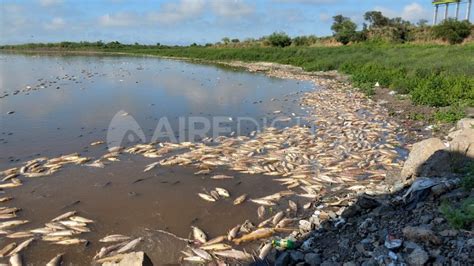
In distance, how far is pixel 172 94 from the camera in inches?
880

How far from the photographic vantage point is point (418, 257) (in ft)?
13.7

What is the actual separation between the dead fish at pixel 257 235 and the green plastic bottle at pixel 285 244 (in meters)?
0.37

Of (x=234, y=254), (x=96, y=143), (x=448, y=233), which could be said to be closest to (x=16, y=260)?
(x=234, y=254)

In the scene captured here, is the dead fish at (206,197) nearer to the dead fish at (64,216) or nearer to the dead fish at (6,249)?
the dead fish at (64,216)

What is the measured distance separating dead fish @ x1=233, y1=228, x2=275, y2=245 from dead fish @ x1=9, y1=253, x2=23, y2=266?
300cm

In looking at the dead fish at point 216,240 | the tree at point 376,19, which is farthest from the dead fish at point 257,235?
the tree at point 376,19

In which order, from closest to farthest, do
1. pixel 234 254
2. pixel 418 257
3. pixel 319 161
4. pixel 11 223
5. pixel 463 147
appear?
1. pixel 418 257
2. pixel 234 254
3. pixel 11 223
4. pixel 463 147
5. pixel 319 161

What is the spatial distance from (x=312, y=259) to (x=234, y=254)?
112cm

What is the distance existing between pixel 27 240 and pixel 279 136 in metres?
7.65

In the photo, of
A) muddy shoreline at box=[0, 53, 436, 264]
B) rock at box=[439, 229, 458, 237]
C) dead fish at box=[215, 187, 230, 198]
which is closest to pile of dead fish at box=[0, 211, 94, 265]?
muddy shoreline at box=[0, 53, 436, 264]

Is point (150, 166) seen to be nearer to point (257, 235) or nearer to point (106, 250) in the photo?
point (106, 250)

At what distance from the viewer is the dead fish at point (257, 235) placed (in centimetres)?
580

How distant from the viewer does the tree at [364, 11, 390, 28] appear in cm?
6439

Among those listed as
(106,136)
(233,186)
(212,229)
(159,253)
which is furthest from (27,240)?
(106,136)
